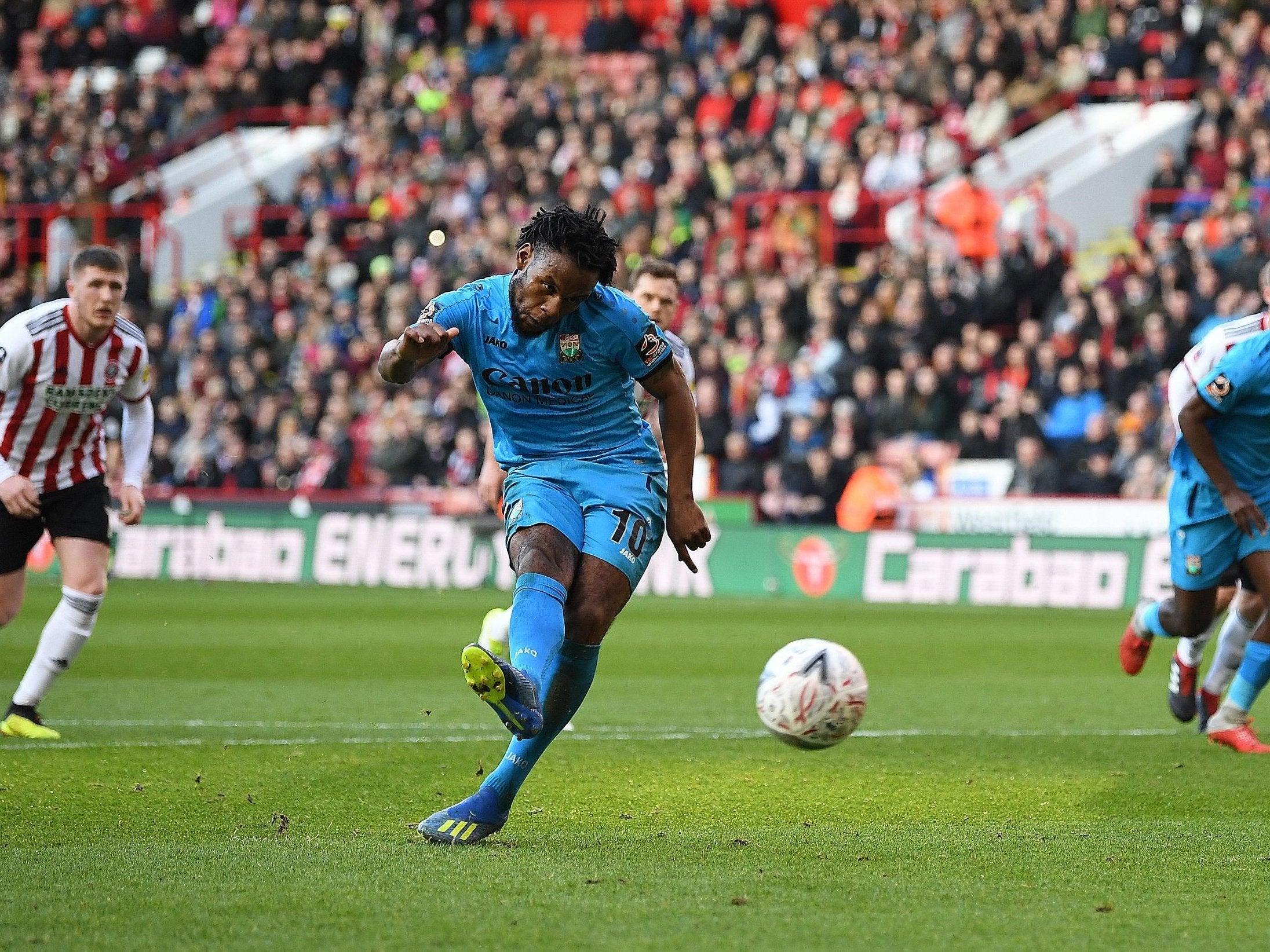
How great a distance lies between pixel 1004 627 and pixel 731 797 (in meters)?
10.00

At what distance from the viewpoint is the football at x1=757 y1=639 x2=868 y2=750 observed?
6797 millimetres

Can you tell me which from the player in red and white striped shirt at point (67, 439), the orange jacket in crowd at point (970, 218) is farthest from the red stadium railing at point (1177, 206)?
the player in red and white striped shirt at point (67, 439)

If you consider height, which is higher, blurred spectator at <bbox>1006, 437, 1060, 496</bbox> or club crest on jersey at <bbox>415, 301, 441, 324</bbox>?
club crest on jersey at <bbox>415, 301, 441, 324</bbox>

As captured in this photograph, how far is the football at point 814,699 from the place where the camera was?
680 centimetres

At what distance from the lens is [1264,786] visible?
7262 mm

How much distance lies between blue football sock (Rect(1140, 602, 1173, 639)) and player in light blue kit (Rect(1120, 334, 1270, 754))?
0.26 metres

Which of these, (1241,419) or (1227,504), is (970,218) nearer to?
(1241,419)

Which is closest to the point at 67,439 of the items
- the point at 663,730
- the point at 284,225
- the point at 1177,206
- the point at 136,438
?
the point at 136,438

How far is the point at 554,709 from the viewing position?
19.8 feet

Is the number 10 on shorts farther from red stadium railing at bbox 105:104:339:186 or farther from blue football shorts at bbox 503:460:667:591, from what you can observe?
red stadium railing at bbox 105:104:339:186

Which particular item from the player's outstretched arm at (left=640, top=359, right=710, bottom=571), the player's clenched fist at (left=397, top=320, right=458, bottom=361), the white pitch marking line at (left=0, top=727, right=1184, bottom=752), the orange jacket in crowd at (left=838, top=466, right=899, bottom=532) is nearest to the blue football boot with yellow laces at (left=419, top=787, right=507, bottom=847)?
the player's outstretched arm at (left=640, top=359, right=710, bottom=571)

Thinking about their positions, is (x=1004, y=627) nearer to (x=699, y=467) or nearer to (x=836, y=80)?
(x=699, y=467)

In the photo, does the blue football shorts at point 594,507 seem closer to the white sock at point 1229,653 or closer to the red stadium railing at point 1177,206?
the white sock at point 1229,653

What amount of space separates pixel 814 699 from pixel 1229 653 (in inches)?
131
